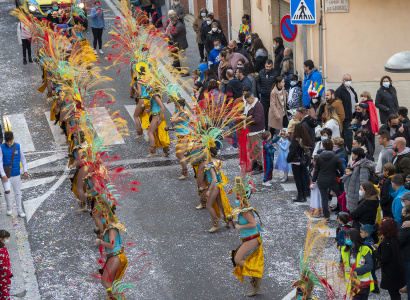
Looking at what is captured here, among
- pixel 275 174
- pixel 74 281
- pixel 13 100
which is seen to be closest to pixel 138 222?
pixel 74 281

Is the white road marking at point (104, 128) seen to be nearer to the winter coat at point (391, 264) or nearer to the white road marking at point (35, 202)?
the white road marking at point (35, 202)

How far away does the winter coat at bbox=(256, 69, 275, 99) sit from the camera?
16.4m

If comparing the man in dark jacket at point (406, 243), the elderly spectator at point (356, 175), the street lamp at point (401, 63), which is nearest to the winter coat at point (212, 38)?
the elderly spectator at point (356, 175)

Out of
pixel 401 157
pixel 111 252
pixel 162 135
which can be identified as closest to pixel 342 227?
pixel 401 157

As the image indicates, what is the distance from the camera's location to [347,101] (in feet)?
48.2

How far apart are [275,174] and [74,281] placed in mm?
5264

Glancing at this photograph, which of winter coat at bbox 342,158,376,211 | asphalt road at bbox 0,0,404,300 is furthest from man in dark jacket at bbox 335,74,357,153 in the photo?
winter coat at bbox 342,158,376,211

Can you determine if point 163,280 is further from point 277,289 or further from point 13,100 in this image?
point 13,100

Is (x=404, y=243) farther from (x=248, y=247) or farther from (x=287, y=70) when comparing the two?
(x=287, y=70)

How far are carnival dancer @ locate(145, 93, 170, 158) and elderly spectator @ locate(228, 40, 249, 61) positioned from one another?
4.11m

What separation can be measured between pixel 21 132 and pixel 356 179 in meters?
9.37

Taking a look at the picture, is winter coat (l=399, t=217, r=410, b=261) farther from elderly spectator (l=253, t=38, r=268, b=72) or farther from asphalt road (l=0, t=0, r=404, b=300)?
elderly spectator (l=253, t=38, r=268, b=72)

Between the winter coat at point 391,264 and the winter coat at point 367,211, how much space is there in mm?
1129

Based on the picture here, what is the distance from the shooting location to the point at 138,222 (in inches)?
507
